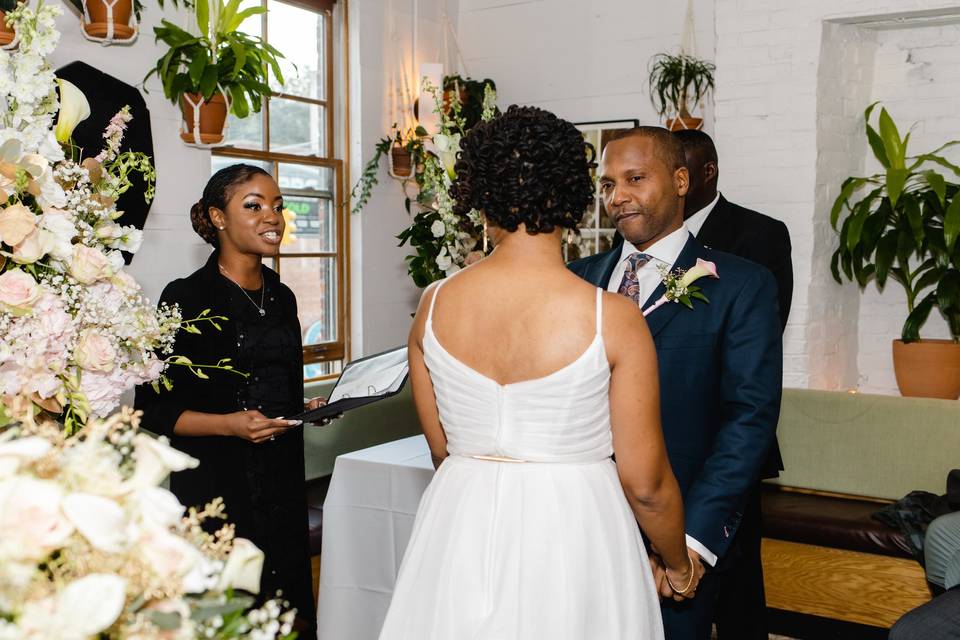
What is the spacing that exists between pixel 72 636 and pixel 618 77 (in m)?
5.27

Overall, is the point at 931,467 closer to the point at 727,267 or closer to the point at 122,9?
the point at 727,267

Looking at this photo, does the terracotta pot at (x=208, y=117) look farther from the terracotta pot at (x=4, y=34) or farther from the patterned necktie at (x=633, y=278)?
the patterned necktie at (x=633, y=278)

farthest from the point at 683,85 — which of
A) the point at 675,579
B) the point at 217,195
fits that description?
the point at 675,579


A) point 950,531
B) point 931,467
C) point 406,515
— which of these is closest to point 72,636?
point 406,515

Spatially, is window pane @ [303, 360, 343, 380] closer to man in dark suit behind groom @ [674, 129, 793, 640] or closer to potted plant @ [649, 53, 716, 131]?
potted plant @ [649, 53, 716, 131]

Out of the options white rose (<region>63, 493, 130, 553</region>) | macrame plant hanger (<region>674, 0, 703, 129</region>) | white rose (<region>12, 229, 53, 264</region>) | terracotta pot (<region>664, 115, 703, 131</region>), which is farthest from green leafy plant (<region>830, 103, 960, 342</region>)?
white rose (<region>63, 493, 130, 553</region>)

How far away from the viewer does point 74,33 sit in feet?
12.5

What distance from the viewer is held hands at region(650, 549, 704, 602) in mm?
1860

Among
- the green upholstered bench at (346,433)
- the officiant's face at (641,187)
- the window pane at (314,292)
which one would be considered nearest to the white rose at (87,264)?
the officiant's face at (641,187)

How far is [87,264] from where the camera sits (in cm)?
141

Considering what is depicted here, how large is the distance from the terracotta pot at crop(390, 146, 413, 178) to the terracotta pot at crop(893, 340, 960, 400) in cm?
275

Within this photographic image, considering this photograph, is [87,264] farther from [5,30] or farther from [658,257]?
[5,30]

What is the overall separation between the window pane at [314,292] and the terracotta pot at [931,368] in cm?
292

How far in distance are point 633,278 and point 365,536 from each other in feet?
4.10
